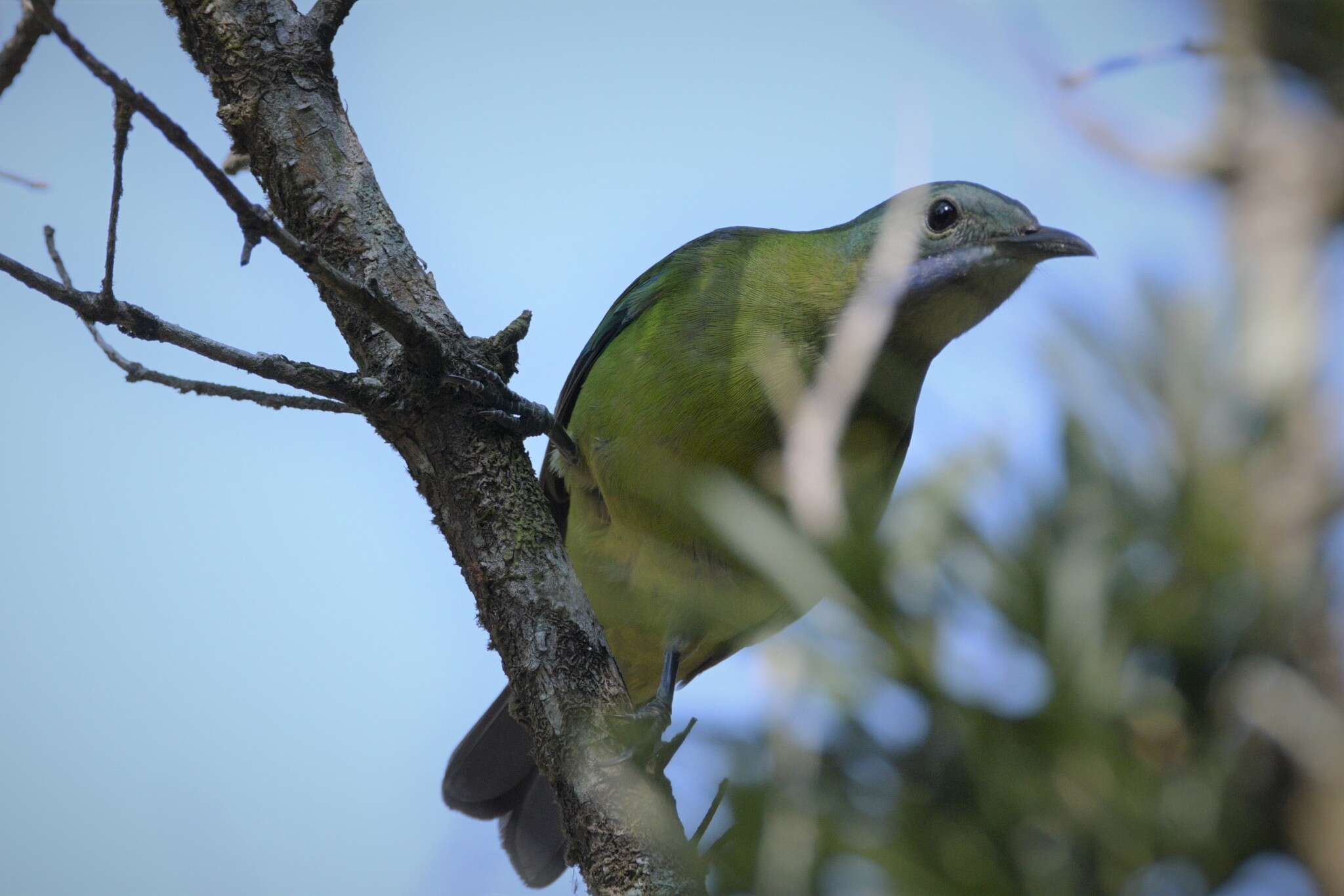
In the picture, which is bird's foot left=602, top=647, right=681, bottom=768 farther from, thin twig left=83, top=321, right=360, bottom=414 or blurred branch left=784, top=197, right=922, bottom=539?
thin twig left=83, top=321, right=360, bottom=414

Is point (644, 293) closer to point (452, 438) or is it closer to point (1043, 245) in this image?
point (1043, 245)

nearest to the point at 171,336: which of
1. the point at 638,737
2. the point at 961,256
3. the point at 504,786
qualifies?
the point at 638,737

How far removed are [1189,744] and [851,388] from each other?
0.60 m

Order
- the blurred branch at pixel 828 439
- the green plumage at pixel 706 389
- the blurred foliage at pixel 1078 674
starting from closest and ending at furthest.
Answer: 1. the blurred foliage at pixel 1078 674
2. the blurred branch at pixel 828 439
3. the green plumage at pixel 706 389

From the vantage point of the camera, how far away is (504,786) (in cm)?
514

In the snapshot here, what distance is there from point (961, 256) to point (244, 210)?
2965 millimetres

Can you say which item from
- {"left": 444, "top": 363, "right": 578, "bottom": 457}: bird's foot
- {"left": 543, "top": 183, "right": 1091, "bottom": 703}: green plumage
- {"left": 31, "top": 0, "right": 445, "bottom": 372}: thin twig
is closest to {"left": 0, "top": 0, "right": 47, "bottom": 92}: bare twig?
{"left": 31, "top": 0, "right": 445, "bottom": 372}: thin twig

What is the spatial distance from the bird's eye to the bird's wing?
84 centimetres

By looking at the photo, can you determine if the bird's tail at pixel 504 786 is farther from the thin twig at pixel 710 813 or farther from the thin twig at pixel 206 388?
the thin twig at pixel 710 813

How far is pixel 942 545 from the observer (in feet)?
4.21

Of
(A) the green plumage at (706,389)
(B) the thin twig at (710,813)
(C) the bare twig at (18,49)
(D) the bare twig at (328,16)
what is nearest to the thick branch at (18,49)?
(C) the bare twig at (18,49)

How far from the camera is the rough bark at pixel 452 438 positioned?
265 cm

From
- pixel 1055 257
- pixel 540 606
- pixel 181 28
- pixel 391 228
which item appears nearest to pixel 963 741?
pixel 540 606

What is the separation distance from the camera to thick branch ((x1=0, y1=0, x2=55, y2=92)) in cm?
290
